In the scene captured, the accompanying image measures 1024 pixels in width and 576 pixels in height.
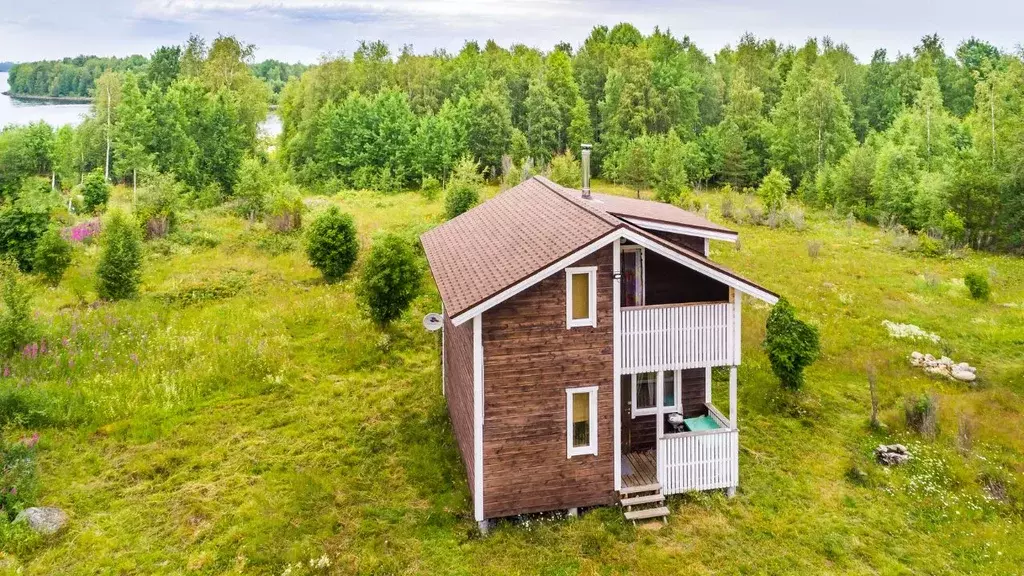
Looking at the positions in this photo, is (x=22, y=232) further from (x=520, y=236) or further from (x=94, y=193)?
(x=520, y=236)

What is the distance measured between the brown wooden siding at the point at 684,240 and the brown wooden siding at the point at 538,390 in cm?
262

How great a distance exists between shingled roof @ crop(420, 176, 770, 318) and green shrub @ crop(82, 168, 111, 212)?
2633 cm

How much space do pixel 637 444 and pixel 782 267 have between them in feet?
60.1

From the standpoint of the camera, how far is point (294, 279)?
25203mm

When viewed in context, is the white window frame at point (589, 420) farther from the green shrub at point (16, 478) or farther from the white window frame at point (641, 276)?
the green shrub at point (16, 478)

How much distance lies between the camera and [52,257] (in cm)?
2277

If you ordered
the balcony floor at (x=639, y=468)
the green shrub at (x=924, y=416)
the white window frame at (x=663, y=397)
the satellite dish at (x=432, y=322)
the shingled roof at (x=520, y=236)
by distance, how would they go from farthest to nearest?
the green shrub at (x=924, y=416), the satellite dish at (x=432, y=322), the white window frame at (x=663, y=397), the balcony floor at (x=639, y=468), the shingled roof at (x=520, y=236)

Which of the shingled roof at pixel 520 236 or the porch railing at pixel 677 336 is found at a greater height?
the shingled roof at pixel 520 236

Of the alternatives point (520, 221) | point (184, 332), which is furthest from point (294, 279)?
point (520, 221)

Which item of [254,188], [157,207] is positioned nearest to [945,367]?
[254,188]

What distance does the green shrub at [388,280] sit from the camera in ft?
65.3

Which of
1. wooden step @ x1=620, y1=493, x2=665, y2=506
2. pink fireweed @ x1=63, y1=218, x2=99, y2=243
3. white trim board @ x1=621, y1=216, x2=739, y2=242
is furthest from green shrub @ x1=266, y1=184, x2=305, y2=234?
wooden step @ x1=620, y1=493, x2=665, y2=506

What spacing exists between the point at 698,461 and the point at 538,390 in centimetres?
354

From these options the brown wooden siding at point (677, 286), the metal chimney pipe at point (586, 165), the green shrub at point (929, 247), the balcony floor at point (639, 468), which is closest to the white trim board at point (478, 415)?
the balcony floor at point (639, 468)
